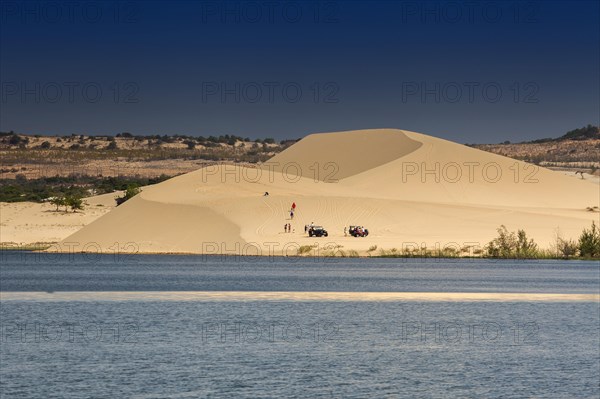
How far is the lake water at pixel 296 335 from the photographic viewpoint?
31.1m

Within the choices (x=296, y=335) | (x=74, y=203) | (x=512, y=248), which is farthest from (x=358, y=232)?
(x=296, y=335)

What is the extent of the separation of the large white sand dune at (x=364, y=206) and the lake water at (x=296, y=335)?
24682mm

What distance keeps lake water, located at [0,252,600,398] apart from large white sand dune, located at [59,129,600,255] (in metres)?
24.7

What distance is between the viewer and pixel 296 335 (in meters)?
41.6

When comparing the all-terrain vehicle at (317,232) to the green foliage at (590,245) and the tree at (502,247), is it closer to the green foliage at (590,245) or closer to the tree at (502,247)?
the tree at (502,247)

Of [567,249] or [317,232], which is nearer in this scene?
[567,249]

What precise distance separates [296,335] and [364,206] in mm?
70421

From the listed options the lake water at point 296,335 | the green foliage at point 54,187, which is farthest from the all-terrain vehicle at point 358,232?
the green foliage at point 54,187

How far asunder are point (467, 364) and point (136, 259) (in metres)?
60.0

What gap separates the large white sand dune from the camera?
329 ft

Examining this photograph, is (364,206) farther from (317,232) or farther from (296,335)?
(296,335)

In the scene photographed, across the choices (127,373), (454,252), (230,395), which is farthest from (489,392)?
(454,252)

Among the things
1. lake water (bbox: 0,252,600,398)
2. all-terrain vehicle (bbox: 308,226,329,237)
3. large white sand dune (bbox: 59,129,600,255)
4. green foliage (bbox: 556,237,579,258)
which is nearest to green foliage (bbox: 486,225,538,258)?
green foliage (bbox: 556,237,579,258)

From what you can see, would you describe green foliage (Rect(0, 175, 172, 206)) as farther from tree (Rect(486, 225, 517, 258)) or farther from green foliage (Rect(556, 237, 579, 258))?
green foliage (Rect(556, 237, 579, 258))
